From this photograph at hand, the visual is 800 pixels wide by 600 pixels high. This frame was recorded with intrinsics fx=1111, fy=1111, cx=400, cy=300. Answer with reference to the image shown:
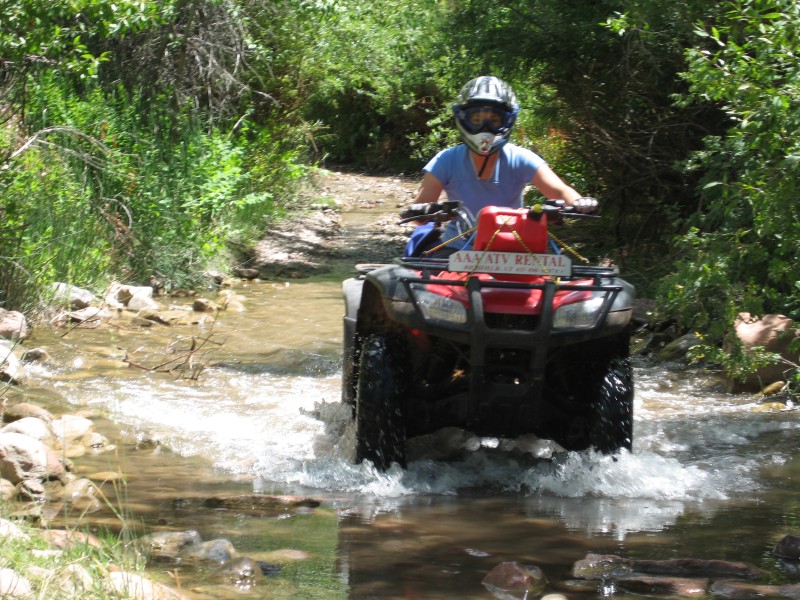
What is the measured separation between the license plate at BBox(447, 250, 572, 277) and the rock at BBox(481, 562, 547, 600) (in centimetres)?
154

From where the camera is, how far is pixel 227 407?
22.9ft

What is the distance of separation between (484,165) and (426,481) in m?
1.69

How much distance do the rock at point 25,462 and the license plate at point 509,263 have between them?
203cm

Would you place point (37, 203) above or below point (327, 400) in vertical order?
above

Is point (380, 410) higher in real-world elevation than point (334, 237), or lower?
lower

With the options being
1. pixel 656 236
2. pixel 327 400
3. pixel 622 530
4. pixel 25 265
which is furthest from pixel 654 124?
pixel 622 530

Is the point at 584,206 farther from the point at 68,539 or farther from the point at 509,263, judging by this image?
the point at 68,539

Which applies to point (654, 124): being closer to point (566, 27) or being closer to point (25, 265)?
point (566, 27)

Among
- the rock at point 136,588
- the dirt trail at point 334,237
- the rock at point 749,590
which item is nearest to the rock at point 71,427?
the rock at point 136,588

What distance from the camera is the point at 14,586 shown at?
312cm

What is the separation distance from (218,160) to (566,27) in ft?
12.6

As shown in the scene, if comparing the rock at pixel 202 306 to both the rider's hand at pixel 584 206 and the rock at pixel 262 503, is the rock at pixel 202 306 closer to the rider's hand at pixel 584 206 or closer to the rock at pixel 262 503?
the rock at pixel 262 503

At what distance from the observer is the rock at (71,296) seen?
9.16m

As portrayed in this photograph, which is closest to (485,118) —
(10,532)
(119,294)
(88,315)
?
(10,532)
